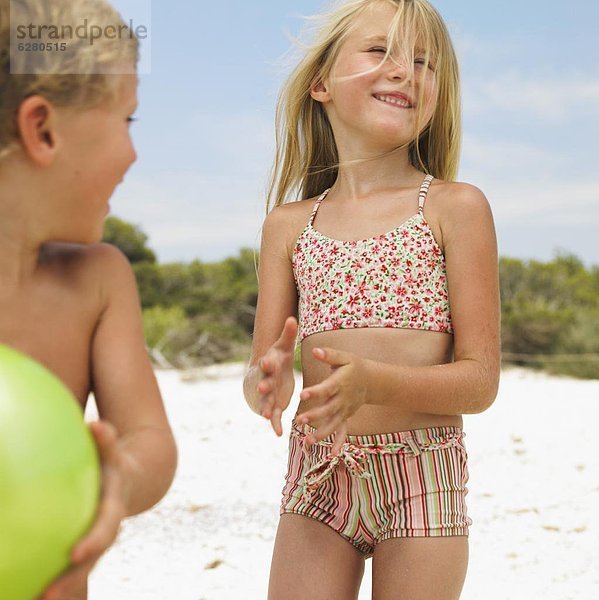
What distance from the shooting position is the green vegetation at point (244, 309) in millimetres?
14102

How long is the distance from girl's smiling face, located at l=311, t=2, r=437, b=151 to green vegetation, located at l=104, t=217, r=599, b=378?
745 cm

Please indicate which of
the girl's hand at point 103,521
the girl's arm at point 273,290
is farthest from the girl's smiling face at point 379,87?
the girl's hand at point 103,521

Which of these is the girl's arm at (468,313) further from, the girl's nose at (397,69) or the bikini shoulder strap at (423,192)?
the girl's nose at (397,69)

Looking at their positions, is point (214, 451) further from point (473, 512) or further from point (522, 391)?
point (522, 391)

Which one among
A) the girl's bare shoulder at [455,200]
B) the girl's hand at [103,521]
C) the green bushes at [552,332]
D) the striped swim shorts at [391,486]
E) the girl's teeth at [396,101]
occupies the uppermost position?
the girl's teeth at [396,101]

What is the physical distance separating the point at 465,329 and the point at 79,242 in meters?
1.25

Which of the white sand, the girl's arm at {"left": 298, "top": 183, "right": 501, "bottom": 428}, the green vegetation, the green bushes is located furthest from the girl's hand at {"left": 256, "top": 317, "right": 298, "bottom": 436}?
the green bushes

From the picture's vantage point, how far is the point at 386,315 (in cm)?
259

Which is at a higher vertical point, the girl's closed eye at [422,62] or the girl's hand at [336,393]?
the girl's closed eye at [422,62]

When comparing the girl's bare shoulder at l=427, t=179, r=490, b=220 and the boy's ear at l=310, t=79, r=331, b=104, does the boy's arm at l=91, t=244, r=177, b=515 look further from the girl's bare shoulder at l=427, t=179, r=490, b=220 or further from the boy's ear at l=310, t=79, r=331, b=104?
the boy's ear at l=310, t=79, r=331, b=104

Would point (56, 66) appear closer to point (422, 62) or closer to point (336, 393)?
point (336, 393)

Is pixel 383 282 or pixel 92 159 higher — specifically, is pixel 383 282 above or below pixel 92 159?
below

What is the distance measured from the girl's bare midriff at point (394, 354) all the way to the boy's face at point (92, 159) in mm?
1123

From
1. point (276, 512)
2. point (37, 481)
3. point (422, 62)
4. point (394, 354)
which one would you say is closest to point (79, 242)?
point (37, 481)
